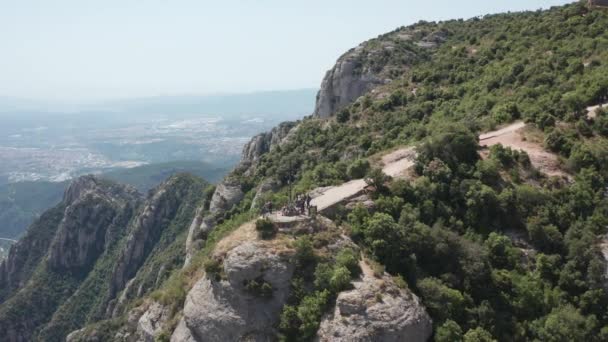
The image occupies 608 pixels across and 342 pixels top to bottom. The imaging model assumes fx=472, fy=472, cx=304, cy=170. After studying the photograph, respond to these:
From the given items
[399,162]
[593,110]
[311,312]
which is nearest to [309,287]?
[311,312]

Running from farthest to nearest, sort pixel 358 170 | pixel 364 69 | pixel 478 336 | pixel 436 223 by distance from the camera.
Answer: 1. pixel 364 69
2. pixel 358 170
3. pixel 436 223
4. pixel 478 336

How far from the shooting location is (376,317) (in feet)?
83.2

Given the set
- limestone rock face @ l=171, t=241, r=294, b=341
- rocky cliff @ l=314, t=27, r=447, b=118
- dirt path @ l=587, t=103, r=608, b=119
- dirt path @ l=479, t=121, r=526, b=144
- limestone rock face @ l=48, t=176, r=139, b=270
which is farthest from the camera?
limestone rock face @ l=48, t=176, r=139, b=270

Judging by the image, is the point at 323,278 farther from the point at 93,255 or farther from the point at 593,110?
the point at 93,255

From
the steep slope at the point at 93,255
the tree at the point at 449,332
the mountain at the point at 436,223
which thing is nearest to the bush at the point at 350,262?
the mountain at the point at 436,223

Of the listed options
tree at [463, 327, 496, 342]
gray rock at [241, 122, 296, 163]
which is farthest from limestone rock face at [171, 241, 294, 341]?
gray rock at [241, 122, 296, 163]

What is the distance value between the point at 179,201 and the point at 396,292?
376 feet

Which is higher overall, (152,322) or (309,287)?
(309,287)

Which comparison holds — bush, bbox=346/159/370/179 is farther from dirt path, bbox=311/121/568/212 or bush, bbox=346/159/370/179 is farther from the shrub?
the shrub

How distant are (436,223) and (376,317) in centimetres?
1069

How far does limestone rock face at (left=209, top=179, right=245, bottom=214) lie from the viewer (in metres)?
62.2

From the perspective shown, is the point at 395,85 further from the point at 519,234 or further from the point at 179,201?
the point at 179,201

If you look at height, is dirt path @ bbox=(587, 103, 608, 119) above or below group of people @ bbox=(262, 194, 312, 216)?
above

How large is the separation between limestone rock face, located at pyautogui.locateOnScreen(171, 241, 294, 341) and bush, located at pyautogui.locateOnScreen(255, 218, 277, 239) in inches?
36.6
